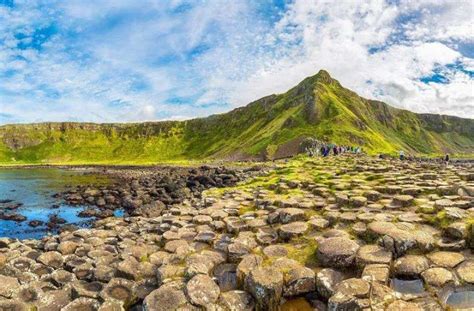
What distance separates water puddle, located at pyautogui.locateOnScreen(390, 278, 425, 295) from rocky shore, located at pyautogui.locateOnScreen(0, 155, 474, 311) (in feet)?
0.10

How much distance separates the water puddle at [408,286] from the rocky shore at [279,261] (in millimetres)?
30

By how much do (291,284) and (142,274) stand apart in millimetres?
4705

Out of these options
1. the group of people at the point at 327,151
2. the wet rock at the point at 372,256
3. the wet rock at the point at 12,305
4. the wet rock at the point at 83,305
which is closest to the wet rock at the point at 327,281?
the wet rock at the point at 372,256

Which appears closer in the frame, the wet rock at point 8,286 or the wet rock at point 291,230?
the wet rock at point 8,286

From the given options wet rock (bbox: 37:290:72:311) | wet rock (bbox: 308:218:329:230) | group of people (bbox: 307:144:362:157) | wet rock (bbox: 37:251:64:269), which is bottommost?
wet rock (bbox: 37:290:72:311)

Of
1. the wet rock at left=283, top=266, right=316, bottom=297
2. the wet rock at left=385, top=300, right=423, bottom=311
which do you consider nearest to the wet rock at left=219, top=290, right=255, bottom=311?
the wet rock at left=283, top=266, right=316, bottom=297

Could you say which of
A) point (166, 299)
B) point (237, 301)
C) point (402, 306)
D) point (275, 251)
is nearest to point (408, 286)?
point (402, 306)

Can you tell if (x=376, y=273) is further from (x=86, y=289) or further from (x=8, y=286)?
(x=8, y=286)

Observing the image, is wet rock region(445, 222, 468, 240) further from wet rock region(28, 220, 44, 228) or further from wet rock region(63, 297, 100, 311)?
wet rock region(28, 220, 44, 228)

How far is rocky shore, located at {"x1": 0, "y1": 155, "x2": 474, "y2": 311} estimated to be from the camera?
8078 mm

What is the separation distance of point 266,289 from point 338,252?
221 cm

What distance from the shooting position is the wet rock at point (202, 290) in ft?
27.3

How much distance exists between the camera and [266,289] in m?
8.30

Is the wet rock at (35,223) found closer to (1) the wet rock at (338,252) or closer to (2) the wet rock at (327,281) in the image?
(1) the wet rock at (338,252)
